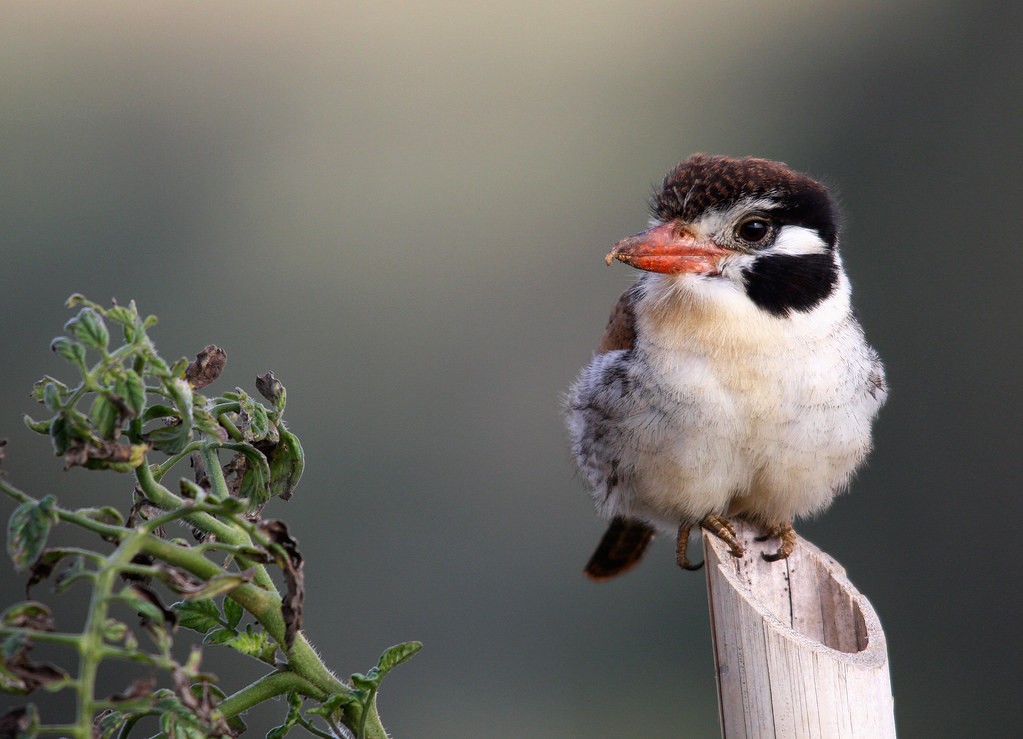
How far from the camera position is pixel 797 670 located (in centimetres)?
166

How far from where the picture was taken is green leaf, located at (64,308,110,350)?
106cm

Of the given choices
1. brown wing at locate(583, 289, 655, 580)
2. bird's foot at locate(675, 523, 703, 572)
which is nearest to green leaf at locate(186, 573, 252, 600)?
bird's foot at locate(675, 523, 703, 572)

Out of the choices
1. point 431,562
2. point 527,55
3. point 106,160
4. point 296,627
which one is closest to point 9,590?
point 431,562

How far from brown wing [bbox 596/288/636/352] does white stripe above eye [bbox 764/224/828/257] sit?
43 cm

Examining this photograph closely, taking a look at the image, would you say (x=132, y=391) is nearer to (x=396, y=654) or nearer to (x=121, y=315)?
(x=121, y=315)

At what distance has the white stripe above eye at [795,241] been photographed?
9.49 feet

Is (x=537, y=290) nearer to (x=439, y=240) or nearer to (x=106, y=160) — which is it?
(x=439, y=240)

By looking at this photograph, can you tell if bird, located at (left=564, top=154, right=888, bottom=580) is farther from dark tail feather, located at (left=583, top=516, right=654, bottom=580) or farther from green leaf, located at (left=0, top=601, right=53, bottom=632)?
green leaf, located at (left=0, top=601, right=53, bottom=632)

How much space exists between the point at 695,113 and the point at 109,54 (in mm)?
4777

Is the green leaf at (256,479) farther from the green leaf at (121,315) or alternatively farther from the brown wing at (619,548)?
the brown wing at (619,548)

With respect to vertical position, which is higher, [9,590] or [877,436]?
[877,436]

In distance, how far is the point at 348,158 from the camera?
8914mm

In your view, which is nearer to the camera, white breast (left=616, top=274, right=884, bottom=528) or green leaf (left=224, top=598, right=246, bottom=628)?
green leaf (left=224, top=598, right=246, bottom=628)

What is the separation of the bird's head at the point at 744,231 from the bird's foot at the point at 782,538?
1.74ft
